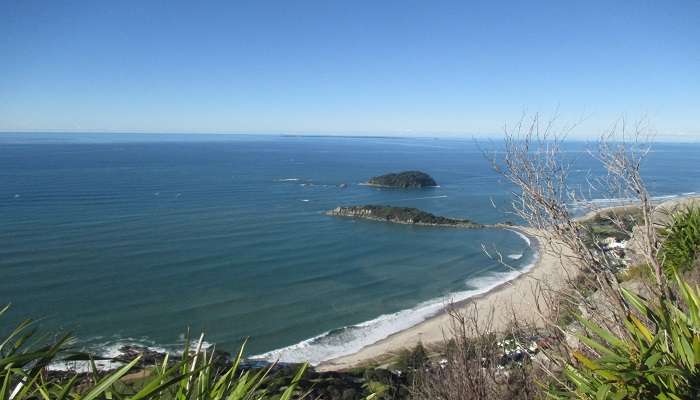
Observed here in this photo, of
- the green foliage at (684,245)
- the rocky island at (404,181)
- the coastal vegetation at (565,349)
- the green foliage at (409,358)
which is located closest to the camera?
the coastal vegetation at (565,349)

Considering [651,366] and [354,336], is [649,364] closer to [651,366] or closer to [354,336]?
[651,366]

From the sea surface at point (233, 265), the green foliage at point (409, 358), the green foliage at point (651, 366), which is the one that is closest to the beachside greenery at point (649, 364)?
the green foliage at point (651, 366)

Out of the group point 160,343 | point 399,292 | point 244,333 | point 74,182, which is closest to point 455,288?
point 399,292

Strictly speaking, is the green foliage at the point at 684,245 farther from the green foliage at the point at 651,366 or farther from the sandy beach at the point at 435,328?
the green foliage at the point at 651,366

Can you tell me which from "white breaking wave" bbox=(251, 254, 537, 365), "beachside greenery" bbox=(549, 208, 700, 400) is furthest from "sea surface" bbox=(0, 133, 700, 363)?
"beachside greenery" bbox=(549, 208, 700, 400)

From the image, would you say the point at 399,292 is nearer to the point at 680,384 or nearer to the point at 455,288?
the point at 455,288

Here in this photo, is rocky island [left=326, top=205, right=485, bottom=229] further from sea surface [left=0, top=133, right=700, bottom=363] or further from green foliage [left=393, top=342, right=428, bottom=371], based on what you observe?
green foliage [left=393, top=342, right=428, bottom=371]
